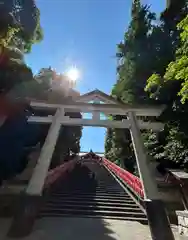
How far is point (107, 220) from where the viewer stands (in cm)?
778

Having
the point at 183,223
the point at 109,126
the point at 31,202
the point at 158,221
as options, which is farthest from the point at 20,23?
the point at 183,223

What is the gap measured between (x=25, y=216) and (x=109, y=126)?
6.99 meters

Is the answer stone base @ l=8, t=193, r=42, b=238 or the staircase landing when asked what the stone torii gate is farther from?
the staircase landing

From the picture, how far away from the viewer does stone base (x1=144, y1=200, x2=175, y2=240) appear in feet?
21.1

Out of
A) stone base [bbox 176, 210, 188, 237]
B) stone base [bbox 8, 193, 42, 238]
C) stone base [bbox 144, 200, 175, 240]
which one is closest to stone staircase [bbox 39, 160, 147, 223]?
stone base [bbox 144, 200, 175, 240]

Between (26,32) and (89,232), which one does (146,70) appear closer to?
(26,32)

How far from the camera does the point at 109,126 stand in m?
13.1

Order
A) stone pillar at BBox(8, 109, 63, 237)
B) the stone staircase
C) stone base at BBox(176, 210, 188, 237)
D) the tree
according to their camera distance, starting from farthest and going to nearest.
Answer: the stone staircase
stone base at BBox(176, 210, 188, 237)
stone pillar at BBox(8, 109, 63, 237)
the tree

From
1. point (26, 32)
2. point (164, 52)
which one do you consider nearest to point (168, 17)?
point (164, 52)

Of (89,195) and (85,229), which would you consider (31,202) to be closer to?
(85,229)

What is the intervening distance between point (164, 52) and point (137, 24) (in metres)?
3.31

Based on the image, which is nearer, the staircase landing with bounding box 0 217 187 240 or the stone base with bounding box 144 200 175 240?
the staircase landing with bounding box 0 217 187 240

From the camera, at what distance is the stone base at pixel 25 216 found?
253 inches

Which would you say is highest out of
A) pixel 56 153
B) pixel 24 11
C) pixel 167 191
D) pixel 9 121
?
pixel 24 11
